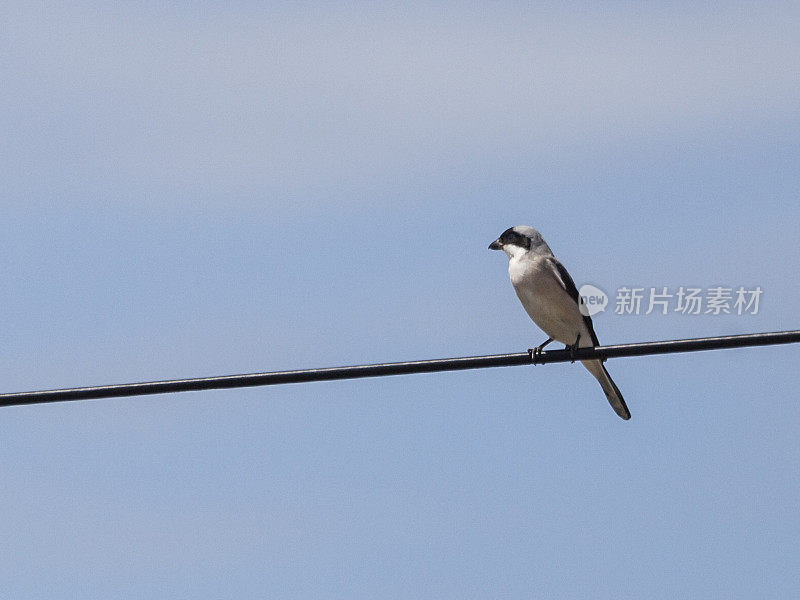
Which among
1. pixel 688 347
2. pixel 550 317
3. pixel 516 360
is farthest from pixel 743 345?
pixel 550 317

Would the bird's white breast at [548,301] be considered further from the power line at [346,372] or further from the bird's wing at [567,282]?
the power line at [346,372]

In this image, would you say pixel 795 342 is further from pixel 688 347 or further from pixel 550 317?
pixel 550 317

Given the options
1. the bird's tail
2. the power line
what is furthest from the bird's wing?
the power line

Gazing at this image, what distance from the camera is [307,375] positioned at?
856 cm

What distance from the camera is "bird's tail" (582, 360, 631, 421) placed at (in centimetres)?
1429

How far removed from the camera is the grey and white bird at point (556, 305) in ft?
46.5

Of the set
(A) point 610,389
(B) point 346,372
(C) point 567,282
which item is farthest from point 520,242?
(B) point 346,372

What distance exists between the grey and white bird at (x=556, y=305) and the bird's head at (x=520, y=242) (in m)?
0.12

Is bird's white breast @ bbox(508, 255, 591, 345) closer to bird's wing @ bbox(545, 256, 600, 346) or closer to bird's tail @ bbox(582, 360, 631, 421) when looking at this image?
bird's wing @ bbox(545, 256, 600, 346)

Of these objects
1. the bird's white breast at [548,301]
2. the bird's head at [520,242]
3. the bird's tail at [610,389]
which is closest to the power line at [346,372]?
the bird's white breast at [548,301]

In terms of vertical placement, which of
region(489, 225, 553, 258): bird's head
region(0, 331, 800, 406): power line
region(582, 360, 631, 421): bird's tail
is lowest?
region(0, 331, 800, 406): power line

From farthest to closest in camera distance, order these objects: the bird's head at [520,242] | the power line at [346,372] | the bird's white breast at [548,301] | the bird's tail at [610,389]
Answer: the bird's head at [520,242]
the bird's tail at [610,389]
the bird's white breast at [548,301]
the power line at [346,372]

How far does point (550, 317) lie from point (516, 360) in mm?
5249

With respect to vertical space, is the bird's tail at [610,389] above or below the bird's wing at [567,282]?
below
